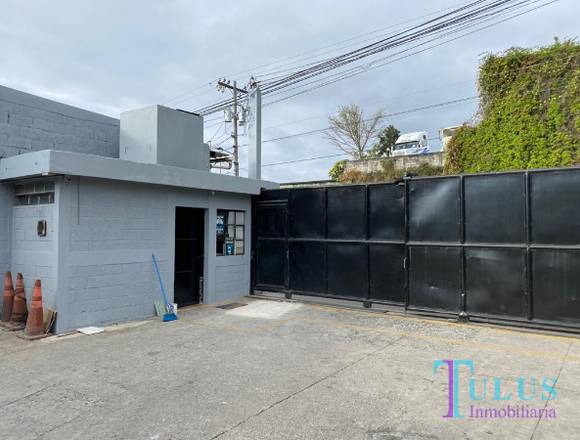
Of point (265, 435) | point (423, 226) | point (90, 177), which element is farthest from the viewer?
point (423, 226)

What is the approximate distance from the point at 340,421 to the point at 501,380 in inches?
84.7

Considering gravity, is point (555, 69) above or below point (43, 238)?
above

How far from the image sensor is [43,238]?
7023 mm

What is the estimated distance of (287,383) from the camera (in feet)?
15.0

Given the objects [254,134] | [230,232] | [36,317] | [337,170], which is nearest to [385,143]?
[337,170]

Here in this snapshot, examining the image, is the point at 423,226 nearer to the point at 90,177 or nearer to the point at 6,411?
the point at 90,177

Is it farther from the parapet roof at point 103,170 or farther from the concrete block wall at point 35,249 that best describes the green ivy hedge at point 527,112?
the concrete block wall at point 35,249

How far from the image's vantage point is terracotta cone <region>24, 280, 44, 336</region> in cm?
656

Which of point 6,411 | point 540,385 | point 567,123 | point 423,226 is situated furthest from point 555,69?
point 6,411

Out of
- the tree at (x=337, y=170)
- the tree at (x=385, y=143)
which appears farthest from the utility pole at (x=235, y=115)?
the tree at (x=385, y=143)

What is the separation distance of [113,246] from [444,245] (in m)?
6.07

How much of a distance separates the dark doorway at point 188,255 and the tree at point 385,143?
27.9m

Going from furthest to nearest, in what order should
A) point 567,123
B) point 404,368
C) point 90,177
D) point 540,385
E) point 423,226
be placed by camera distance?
point 567,123, point 423,226, point 90,177, point 404,368, point 540,385

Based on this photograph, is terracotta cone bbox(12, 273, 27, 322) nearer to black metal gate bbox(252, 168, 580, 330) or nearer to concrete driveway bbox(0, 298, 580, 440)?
concrete driveway bbox(0, 298, 580, 440)
